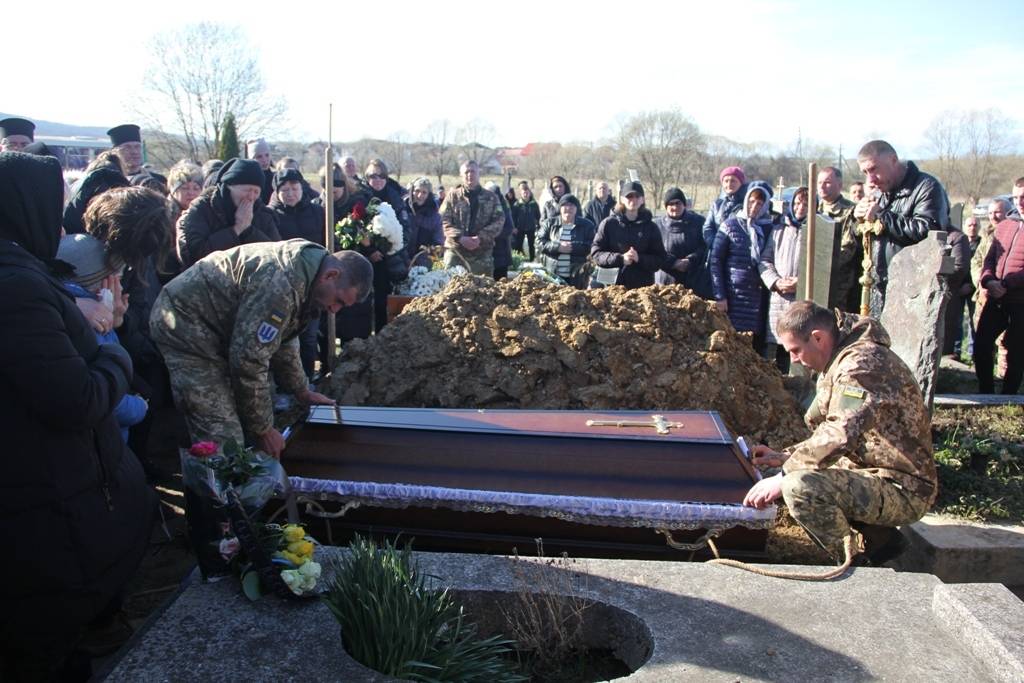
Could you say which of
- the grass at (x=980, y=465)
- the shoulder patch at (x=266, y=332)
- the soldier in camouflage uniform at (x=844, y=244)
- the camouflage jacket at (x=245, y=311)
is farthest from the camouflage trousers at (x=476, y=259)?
the shoulder patch at (x=266, y=332)

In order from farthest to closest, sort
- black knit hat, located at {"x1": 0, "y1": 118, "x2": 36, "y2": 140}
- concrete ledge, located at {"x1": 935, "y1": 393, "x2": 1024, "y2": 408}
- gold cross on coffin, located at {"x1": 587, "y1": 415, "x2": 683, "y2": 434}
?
black knit hat, located at {"x1": 0, "y1": 118, "x2": 36, "y2": 140}, concrete ledge, located at {"x1": 935, "y1": 393, "x2": 1024, "y2": 408}, gold cross on coffin, located at {"x1": 587, "y1": 415, "x2": 683, "y2": 434}

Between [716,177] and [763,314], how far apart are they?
25187 millimetres

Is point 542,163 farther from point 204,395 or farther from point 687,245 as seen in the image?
point 204,395

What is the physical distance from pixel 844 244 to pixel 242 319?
4459 millimetres

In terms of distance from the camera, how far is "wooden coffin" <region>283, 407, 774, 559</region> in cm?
326

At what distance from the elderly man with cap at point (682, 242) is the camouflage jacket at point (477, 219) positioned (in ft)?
5.91

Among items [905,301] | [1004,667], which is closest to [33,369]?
[1004,667]

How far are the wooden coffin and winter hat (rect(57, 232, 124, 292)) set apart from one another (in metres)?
1.11

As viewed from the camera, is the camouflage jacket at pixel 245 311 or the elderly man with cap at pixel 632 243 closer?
the camouflage jacket at pixel 245 311

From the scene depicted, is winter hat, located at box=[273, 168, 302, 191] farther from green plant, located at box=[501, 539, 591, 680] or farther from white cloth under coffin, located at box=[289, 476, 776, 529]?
green plant, located at box=[501, 539, 591, 680]

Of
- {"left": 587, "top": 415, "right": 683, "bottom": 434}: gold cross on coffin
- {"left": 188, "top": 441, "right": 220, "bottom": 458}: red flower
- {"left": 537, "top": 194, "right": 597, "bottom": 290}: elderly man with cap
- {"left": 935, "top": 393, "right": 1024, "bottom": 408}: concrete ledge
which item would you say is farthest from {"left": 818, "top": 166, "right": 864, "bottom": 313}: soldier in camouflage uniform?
{"left": 188, "top": 441, "right": 220, "bottom": 458}: red flower

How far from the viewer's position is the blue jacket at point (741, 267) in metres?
6.58

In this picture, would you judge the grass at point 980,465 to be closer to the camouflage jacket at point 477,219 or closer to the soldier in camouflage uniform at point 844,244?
the soldier in camouflage uniform at point 844,244

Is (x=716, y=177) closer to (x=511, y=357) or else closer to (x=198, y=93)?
(x=198, y=93)
